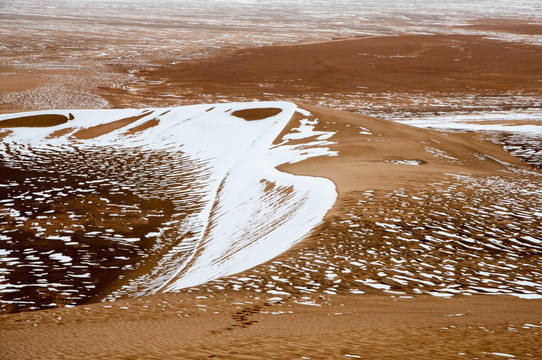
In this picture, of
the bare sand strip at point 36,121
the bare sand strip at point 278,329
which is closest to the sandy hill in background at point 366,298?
the bare sand strip at point 278,329

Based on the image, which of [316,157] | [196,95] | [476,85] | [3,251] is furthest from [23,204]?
[476,85]

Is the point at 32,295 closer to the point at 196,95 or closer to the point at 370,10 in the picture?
the point at 196,95

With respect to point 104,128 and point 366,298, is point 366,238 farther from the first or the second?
point 104,128

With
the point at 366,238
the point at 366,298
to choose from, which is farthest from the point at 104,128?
the point at 366,298

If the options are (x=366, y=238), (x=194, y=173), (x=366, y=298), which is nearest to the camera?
(x=366, y=298)

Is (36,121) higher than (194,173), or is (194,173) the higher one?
(36,121)

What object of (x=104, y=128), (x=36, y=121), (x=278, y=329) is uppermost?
(x=278, y=329)

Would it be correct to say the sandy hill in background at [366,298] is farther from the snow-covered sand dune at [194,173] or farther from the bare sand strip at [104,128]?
the bare sand strip at [104,128]
